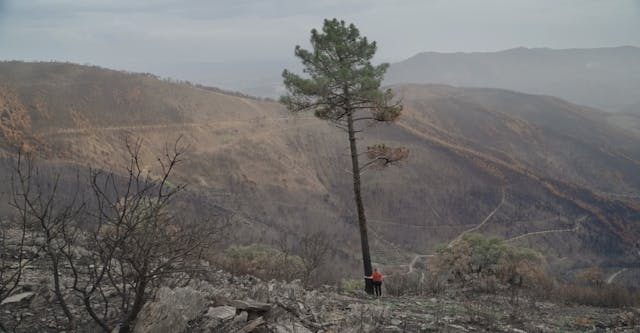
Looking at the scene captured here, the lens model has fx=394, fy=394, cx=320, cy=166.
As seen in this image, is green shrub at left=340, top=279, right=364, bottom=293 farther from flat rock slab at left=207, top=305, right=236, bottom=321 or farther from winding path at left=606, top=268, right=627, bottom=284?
winding path at left=606, top=268, right=627, bottom=284

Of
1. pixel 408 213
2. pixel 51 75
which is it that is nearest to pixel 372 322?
pixel 408 213

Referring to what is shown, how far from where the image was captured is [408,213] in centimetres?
4825

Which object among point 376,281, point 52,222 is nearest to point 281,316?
point 52,222

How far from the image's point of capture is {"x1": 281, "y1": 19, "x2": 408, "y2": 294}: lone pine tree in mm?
13141

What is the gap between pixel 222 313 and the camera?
536cm

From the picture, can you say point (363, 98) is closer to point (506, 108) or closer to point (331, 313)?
point (331, 313)

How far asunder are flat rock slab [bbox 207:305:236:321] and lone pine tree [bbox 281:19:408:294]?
26.3 feet

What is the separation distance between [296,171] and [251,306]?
4452 centimetres

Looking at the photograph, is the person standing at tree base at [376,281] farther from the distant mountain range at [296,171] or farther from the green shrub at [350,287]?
the distant mountain range at [296,171]

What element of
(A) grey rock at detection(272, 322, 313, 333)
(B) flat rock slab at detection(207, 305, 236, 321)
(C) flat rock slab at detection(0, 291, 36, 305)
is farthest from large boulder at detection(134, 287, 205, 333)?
(C) flat rock slab at detection(0, 291, 36, 305)

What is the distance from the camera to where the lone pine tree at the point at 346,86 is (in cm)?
1314

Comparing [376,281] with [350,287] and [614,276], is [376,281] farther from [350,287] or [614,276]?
[614,276]

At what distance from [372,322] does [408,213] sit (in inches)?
1692

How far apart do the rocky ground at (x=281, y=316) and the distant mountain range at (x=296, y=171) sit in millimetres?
21739
